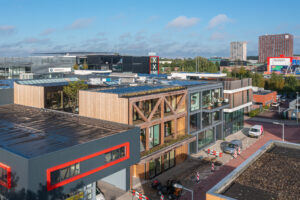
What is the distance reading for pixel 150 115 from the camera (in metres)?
27.8

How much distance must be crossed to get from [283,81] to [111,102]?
8116 cm

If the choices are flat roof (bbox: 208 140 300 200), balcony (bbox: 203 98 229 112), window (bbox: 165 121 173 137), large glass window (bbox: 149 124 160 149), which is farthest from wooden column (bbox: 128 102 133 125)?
balcony (bbox: 203 98 229 112)

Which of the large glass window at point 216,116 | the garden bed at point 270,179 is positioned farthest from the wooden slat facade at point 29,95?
the garden bed at point 270,179

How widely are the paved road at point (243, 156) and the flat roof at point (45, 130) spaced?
8513 millimetres

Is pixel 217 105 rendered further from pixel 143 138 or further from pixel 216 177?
pixel 143 138

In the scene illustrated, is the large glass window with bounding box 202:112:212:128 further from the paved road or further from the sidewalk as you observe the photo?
the sidewalk

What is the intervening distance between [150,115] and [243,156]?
576 inches

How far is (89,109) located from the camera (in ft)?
93.7

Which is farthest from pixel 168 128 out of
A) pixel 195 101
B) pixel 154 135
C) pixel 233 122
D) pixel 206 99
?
pixel 233 122

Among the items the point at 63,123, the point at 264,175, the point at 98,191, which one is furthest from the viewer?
the point at 63,123

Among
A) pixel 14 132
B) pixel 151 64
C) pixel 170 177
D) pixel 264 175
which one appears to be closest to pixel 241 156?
pixel 170 177

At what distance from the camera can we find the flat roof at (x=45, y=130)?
19906 millimetres

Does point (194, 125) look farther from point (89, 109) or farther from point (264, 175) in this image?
point (264, 175)

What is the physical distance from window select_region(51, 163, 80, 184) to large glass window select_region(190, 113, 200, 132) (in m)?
17.4
